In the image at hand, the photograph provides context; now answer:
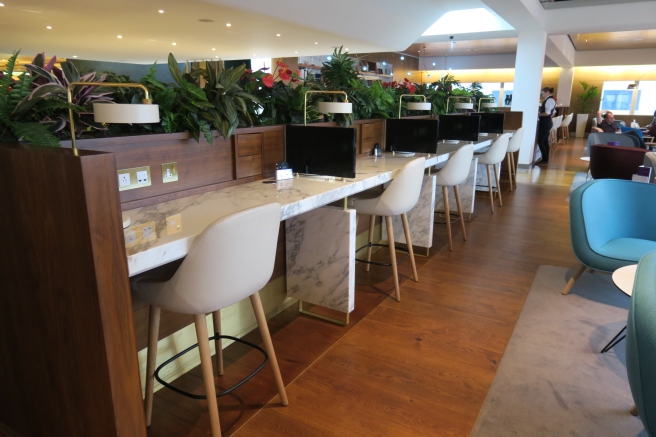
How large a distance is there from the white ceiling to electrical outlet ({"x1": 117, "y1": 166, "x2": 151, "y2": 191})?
4758mm

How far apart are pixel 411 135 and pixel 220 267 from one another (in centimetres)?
277

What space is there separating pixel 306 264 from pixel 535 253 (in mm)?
2282

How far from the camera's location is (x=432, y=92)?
548 cm

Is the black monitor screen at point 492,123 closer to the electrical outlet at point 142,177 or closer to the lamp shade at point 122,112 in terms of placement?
the electrical outlet at point 142,177

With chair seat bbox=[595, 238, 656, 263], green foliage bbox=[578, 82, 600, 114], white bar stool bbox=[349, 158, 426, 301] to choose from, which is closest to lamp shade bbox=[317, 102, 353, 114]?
white bar stool bbox=[349, 158, 426, 301]

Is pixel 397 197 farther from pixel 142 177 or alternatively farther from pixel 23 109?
pixel 23 109

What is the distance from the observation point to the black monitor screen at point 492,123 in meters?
Answer: 6.38

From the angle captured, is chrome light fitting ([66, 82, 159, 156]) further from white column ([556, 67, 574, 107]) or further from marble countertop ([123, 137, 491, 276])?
white column ([556, 67, 574, 107])

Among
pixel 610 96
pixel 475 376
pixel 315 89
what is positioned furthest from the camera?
pixel 610 96

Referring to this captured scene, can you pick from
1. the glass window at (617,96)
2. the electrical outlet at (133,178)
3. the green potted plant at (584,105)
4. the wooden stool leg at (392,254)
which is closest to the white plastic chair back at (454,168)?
the wooden stool leg at (392,254)

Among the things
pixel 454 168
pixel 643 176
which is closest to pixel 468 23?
pixel 454 168

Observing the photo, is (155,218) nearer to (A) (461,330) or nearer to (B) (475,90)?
(A) (461,330)

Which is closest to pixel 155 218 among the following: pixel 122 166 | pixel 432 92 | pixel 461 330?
pixel 122 166

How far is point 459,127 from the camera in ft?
17.0
